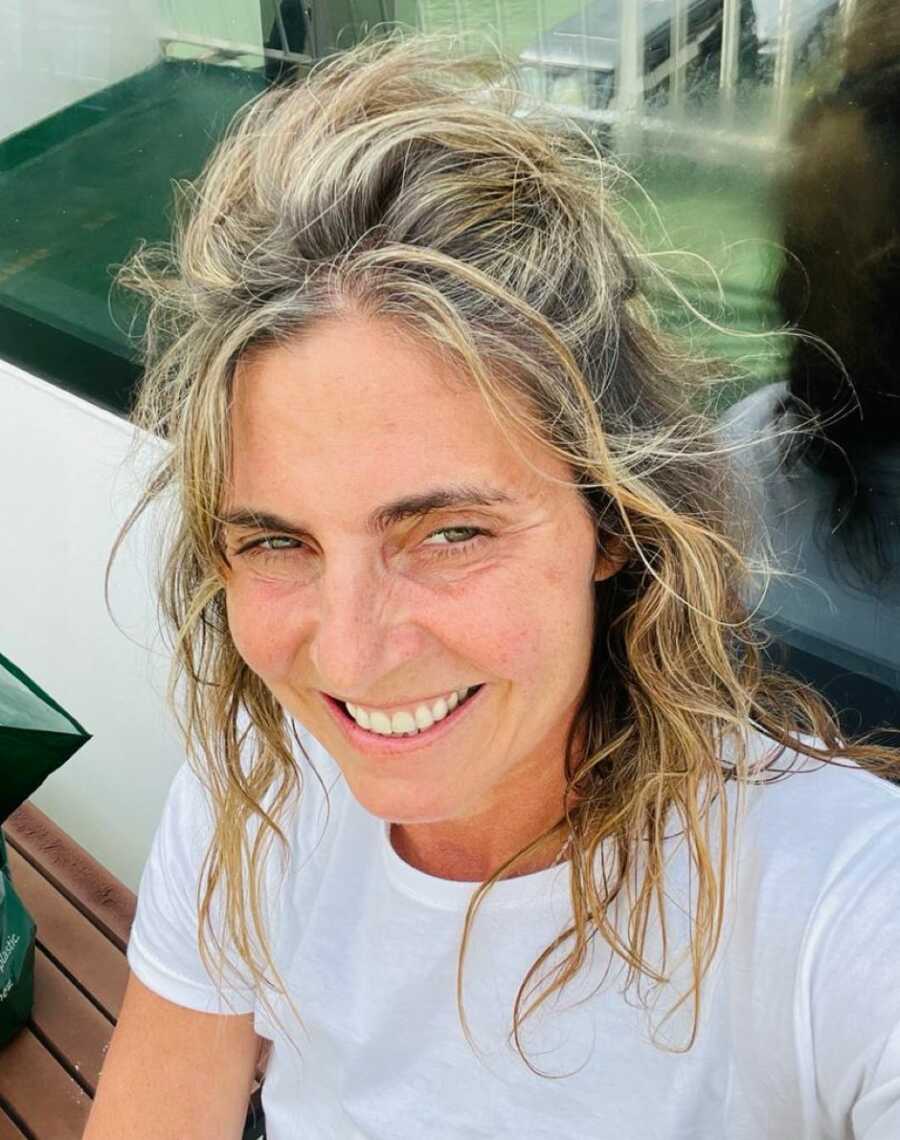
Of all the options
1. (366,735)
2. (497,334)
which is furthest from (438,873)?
(497,334)

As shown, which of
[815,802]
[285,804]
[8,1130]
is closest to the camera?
[815,802]

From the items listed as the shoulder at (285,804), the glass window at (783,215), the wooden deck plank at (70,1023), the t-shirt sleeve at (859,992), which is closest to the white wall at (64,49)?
the glass window at (783,215)

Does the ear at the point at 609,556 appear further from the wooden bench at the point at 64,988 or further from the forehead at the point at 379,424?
the wooden bench at the point at 64,988

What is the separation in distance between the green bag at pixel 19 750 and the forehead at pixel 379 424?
33.5 inches

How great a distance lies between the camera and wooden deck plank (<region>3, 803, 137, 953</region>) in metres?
2.23

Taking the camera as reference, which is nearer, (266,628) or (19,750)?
(266,628)

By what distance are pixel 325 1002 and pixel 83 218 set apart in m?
1.67

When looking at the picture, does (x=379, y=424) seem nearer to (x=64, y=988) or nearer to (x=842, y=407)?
(x=842, y=407)

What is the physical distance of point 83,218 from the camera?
2.46m

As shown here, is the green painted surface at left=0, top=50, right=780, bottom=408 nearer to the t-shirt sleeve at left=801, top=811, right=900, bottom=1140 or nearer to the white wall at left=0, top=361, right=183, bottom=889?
the white wall at left=0, top=361, right=183, bottom=889

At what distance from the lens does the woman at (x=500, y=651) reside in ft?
3.27

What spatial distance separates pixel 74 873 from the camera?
7.71 ft

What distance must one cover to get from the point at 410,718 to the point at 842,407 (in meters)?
0.69

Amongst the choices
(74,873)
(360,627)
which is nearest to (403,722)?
(360,627)
